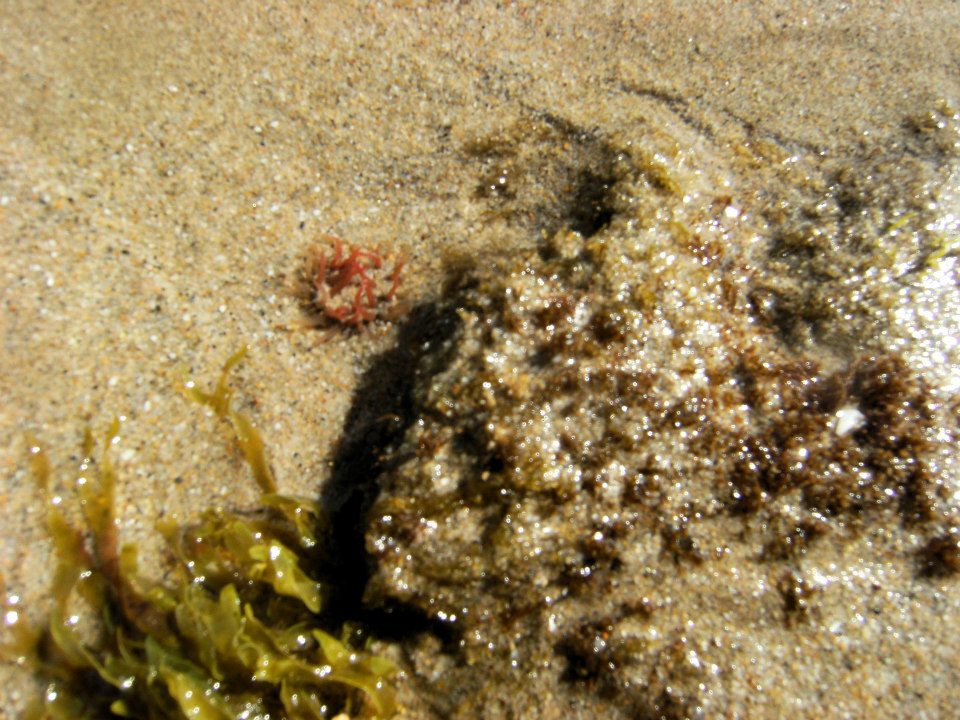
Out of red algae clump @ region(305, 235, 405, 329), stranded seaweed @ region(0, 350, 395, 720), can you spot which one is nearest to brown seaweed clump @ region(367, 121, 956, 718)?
stranded seaweed @ region(0, 350, 395, 720)

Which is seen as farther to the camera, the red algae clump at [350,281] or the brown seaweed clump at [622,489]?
the red algae clump at [350,281]

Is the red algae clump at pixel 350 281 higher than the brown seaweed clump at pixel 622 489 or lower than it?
higher

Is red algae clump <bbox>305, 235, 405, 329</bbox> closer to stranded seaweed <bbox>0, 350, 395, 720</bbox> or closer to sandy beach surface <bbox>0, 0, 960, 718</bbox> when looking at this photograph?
sandy beach surface <bbox>0, 0, 960, 718</bbox>

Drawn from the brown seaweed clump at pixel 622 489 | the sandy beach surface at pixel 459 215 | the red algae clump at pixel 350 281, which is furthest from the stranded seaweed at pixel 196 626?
the red algae clump at pixel 350 281

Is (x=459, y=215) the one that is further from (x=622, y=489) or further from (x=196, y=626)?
(x=196, y=626)

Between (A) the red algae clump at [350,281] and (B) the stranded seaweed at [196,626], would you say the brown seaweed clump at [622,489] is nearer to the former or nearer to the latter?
(B) the stranded seaweed at [196,626]

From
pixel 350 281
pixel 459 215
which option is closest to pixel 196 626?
pixel 350 281
